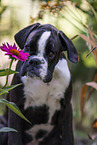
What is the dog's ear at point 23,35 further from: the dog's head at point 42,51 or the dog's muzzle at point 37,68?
the dog's muzzle at point 37,68

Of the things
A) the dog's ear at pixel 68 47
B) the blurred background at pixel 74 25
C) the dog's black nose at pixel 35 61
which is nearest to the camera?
the dog's black nose at pixel 35 61

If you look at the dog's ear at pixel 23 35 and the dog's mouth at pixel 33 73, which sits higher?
the dog's ear at pixel 23 35

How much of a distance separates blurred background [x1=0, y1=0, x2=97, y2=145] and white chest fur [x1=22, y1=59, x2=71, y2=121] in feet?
0.56

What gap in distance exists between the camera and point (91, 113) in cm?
445

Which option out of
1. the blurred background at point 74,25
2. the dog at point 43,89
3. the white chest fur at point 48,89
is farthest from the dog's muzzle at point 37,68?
the blurred background at point 74,25

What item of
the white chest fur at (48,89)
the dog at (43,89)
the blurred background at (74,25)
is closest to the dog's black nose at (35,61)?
the dog at (43,89)

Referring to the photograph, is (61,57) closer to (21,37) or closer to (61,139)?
(21,37)

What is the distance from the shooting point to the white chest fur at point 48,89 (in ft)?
5.63

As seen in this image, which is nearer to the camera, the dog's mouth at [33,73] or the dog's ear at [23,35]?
the dog's mouth at [33,73]

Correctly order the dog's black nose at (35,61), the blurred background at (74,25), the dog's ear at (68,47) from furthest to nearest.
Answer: the blurred background at (74,25) → the dog's ear at (68,47) → the dog's black nose at (35,61)

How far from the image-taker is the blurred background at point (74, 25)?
2.04m

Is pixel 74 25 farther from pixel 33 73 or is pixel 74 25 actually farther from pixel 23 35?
pixel 33 73

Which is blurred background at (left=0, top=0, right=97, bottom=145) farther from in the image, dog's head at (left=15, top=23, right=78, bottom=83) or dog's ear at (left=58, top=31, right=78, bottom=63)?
dog's head at (left=15, top=23, right=78, bottom=83)

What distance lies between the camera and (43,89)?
68.2 inches
